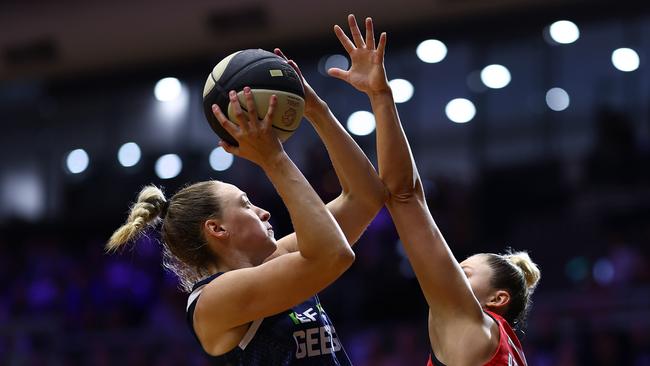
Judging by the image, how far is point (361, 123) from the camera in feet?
32.1

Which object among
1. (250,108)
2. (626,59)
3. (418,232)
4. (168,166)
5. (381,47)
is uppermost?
(381,47)

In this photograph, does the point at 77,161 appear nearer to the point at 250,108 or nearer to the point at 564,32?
the point at 564,32

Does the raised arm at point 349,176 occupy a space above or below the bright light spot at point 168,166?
above

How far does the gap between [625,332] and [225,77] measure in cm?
462

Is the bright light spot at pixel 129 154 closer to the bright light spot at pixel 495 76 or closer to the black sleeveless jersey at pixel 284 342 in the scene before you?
the bright light spot at pixel 495 76

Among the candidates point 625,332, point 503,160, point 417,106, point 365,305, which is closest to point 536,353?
point 625,332

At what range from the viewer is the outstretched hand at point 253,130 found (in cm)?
218

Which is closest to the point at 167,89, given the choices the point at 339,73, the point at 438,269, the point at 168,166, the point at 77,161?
the point at 168,166

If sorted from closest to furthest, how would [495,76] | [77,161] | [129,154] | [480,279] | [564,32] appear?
1. [480,279]
2. [564,32]
3. [495,76]
4. [129,154]
5. [77,161]

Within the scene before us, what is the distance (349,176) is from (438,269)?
413mm

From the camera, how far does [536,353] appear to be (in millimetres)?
6195

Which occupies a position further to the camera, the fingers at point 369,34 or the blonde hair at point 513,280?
the blonde hair at point 513,280

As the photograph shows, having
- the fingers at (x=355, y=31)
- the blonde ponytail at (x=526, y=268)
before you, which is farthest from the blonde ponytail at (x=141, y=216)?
the blonde ponytail at (x=526, y=268)

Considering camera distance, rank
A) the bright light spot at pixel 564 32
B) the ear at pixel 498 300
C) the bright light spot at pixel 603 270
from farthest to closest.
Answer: the bright light spot at pixel 564 32 < the bright light spot at pixel 603 270 < the ear at pixel 498 300
